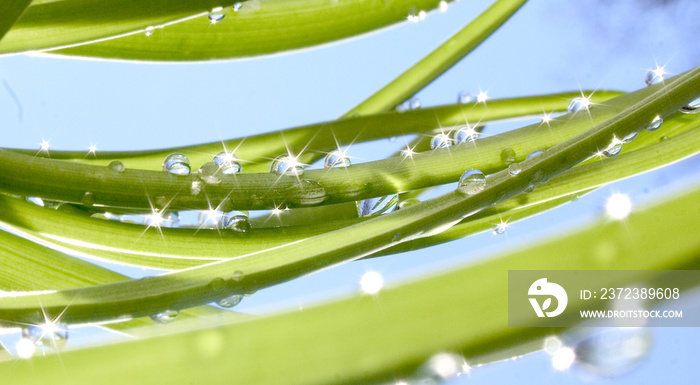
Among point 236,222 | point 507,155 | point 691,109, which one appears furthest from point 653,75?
point 236,222

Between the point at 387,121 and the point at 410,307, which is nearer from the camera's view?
the point at 410,307

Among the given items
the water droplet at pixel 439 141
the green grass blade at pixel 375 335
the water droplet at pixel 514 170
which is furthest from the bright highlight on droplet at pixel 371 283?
the water droplet at pixel 439 141

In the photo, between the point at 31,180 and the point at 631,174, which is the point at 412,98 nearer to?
the point at 631,174

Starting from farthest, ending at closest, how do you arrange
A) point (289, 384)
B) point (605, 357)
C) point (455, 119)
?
point (455, 119) < point (605, 357) < point (289, 384)

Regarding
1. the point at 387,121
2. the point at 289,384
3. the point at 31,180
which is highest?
the point at 387,121

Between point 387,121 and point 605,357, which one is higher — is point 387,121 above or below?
above

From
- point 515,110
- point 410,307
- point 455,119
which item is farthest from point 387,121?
point 410,307

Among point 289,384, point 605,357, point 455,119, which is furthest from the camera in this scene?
point 455,119
